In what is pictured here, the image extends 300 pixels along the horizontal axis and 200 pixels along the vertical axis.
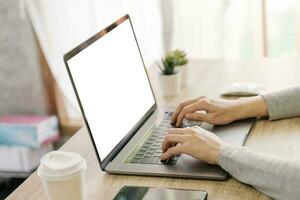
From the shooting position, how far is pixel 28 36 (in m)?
2.94

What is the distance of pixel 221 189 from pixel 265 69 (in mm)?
862

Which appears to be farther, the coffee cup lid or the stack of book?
the stack of book

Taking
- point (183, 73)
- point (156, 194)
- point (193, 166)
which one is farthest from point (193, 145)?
point (183, 73)

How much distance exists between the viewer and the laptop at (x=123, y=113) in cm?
122

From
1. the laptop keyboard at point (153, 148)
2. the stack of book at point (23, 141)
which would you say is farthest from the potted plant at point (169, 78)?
the stack of book at point (23, 141)

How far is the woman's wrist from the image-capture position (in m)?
1.48

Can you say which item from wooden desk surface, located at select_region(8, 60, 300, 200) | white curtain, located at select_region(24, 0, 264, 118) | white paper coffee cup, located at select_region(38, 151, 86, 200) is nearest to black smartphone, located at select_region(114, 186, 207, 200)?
wooden desk surface, located at select_region(8, 60, 300, 200)

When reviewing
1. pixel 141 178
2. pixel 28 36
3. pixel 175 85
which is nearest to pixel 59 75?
pixel 28 36

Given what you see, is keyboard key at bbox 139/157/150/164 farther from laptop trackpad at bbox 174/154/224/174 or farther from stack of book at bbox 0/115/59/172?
stack of book at bbox 0/115/59/172

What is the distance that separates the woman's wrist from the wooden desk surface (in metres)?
0.03

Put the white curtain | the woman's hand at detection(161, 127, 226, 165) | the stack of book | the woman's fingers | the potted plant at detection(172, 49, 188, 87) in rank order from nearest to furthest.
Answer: the woman's hand at detection(161, 127, 226, 165) < the woman's fingers < the potted plant at detection(172, 49, 188, 87) < the white curtain < the stack of book

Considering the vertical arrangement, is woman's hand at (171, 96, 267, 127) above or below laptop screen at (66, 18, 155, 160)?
below

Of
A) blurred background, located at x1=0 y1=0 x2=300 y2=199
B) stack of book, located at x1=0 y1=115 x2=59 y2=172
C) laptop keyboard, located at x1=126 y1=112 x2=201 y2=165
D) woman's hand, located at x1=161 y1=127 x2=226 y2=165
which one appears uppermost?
woman's hand, located at x1=161 y1=127 x2=226 y2=165

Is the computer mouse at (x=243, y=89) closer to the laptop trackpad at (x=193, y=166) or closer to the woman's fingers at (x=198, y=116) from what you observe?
the woman's fingers at (x=198, y=116)
